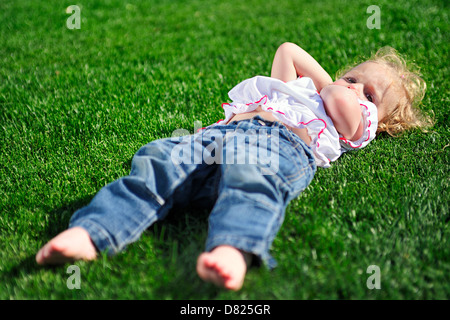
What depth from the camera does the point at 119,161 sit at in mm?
2742

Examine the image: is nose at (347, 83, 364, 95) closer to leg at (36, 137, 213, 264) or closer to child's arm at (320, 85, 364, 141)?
child's arm at (320, 85, 364, 141)

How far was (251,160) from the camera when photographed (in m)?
1.99

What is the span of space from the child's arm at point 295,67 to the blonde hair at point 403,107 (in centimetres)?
41

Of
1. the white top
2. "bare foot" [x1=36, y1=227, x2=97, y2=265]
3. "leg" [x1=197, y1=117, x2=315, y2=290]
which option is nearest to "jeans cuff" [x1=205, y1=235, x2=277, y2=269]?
"leg" [x1=197, y1=117, x2=315, y2=290]

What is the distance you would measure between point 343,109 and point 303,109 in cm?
23

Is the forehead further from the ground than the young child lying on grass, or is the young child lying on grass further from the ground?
the forehead

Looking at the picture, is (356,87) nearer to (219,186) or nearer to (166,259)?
(219,186)

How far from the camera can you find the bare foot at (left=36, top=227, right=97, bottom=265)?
70.2 inches

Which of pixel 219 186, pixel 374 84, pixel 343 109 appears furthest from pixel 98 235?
pixel 374 84

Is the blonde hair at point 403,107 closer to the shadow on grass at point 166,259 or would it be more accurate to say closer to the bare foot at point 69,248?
the shadow on grass at point 166,259

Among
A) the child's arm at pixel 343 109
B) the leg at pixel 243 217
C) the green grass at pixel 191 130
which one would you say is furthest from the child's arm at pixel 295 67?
the leg at pixel 243 217

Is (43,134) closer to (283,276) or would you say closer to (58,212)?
(58,212)

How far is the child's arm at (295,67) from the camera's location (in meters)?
2.92
